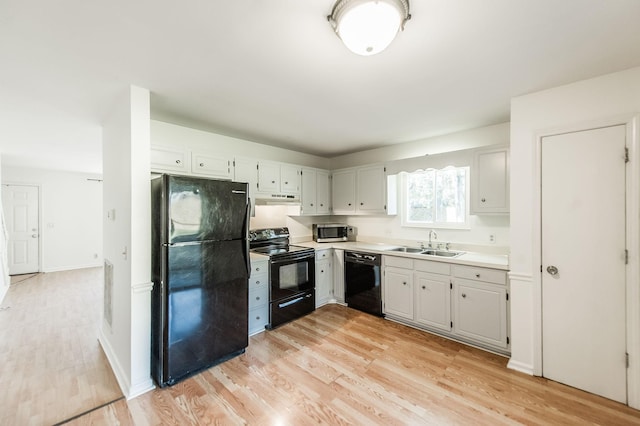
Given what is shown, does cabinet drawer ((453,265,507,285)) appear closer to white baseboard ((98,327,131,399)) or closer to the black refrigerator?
the black refrigerator

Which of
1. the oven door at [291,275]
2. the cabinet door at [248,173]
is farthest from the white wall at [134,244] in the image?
the oven door at [291,275]

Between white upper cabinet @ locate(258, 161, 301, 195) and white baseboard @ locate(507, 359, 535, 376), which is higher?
white upper cabinet @ locate(258, 161, 301, 195)

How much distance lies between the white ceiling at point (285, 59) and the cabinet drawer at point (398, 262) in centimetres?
170

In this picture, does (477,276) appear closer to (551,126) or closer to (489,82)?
(551,126)

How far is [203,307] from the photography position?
234 centimetres

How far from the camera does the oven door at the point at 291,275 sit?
3244mm

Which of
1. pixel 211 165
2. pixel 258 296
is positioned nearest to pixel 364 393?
pixel 258 296

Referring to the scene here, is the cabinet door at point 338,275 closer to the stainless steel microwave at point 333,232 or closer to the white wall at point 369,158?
the stainless steel microwave at point 333,232

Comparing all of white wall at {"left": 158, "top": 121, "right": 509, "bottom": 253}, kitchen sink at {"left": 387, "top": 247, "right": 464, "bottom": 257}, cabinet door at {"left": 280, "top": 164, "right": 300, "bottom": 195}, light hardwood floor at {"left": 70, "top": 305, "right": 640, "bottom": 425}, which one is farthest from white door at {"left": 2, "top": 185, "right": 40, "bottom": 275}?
kitchen sink at {"left": 387, "top": 247, "right": 464, "bottom": 257}

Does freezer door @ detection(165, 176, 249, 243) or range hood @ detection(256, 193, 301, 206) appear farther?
range hood @ detection(256, 193, 301, 206)

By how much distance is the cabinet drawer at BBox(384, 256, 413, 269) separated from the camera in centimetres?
328

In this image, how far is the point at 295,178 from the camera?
4051 mm

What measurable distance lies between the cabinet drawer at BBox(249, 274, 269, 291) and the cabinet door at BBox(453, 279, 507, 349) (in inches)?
85.9

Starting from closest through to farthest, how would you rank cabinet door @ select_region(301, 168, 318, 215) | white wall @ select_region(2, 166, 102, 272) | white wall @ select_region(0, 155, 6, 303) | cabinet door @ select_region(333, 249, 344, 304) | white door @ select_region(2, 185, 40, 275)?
cabinet door @ select_region(333, 249, 344, 304) → cabinet door @ select_region(301, 168, 318, 215) → white wall @ select_region(0, 155, 6, 303) → white door @ select_region(2, 185, 40, 275) → white wall @ select_region(2, 166, 102, 272)
